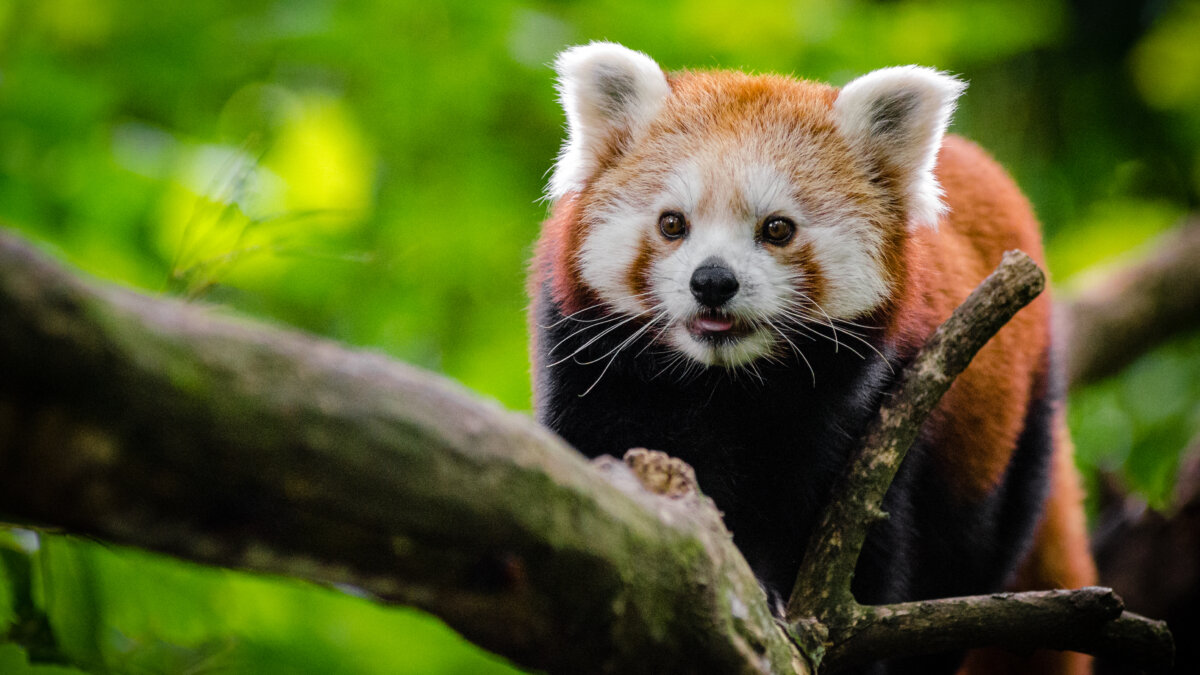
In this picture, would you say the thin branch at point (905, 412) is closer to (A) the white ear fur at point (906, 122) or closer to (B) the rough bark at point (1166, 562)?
(A) the white ear fur at point (906, 122)

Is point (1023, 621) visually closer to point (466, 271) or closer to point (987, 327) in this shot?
point (987, 327)

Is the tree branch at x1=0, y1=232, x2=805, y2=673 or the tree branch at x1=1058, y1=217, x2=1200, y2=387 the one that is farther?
the tree branch at x1=1058, y1=217, x2=1200, y2=387

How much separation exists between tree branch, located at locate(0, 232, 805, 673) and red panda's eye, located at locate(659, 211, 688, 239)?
1147 millimetres

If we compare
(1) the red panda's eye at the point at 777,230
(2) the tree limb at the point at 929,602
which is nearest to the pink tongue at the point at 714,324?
(1) the red panda's eye at the point at 777,230

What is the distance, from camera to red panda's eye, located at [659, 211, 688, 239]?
2.49 meters

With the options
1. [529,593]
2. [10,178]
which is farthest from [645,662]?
[10,178]

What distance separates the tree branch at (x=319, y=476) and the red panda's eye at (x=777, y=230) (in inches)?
45.7

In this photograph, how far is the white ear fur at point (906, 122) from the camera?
2.58 m

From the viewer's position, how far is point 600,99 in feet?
9.04

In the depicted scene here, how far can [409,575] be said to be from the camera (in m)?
1.20

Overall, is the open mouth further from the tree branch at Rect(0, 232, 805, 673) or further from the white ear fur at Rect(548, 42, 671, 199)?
the tree branch at Rect(0, 232, 805, 673)

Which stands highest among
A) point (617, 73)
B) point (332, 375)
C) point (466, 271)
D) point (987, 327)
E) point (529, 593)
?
point (617, 73)

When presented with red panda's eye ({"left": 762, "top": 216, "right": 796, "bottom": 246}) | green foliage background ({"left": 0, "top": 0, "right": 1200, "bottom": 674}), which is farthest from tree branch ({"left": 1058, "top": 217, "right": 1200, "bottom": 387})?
red panda's eye ({"left": 762, "top": 216, "right": 796, "bottom": 246})

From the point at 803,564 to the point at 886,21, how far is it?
345cm
